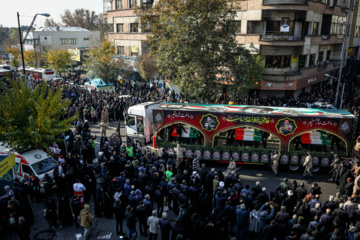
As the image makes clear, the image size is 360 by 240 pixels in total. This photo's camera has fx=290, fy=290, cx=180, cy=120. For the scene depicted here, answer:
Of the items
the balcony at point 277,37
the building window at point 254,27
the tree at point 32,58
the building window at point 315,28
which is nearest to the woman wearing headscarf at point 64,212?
the balcony at point 277,37

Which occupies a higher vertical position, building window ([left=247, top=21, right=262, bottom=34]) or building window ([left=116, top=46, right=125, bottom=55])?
building window ([left=247, top=21, right=262, bottom=34])

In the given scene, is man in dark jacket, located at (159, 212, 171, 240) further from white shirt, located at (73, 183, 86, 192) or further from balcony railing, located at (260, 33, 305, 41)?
balcony railing, located at (260, 33, 305, 41)

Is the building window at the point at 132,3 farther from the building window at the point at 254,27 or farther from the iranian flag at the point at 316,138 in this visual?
the iranian flag at the point at 316,138

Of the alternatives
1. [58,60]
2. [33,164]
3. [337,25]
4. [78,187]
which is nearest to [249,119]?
[78,187]

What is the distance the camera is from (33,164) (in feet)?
46.9

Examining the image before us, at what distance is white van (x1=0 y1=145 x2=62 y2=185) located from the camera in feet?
46.7

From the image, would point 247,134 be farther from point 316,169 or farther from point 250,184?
point 316,169

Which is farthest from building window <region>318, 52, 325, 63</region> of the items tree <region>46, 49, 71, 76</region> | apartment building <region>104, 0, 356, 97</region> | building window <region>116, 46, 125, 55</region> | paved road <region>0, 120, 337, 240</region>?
tree <region>46, 49, 71, 76</region>

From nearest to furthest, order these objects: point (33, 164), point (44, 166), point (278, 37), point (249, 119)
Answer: point (33, 164), point (44, 166), point (249, 119), point (278, 37)

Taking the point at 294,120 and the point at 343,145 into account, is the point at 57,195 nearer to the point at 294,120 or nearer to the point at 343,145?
the point at 294,120

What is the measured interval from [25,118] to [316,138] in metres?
Result: 16.3

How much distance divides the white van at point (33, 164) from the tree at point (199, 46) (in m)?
11.1

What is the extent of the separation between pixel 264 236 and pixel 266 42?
24429mm

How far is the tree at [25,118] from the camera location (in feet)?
49.5
